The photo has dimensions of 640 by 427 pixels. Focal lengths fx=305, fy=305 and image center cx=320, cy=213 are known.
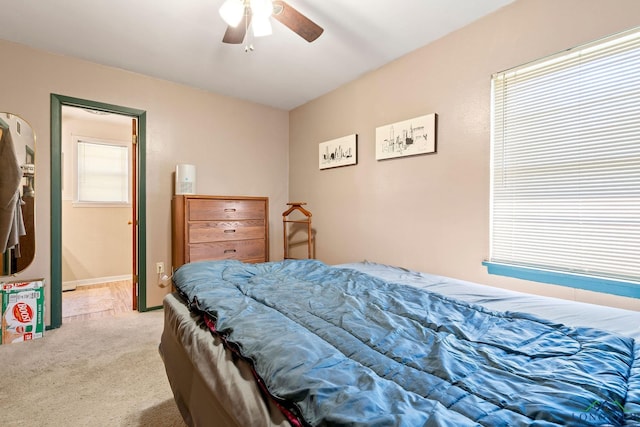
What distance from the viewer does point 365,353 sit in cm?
86

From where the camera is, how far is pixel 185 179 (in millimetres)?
3139

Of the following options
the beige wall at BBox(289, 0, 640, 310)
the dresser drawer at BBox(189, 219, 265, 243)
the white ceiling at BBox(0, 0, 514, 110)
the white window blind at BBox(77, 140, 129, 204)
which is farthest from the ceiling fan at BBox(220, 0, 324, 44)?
the white window blind at BBox(77, 140, 129, 204)

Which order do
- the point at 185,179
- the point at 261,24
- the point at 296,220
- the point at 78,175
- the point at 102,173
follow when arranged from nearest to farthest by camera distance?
the point at 261,24
the point at 185,179
the point at 296,220
the point at 78,175
the point at 102,173

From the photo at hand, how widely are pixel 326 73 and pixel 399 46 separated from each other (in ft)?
2.52

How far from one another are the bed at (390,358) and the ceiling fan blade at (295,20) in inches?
59.3

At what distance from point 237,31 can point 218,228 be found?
1.91m

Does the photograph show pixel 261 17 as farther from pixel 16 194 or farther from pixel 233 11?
pixel 16 194

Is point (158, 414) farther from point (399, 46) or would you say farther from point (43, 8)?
point (399, 46)

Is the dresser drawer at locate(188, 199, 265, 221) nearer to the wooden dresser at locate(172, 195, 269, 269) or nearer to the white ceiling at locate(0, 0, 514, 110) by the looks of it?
the wooden dresser at locate(172, 195, 269, 269)

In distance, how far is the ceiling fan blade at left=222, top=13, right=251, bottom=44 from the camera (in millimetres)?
1854

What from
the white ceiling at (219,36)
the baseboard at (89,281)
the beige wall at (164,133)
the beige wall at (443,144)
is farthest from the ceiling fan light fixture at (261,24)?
the baseboard at (89,281)

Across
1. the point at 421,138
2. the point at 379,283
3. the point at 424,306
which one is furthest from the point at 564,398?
the point at 421,138

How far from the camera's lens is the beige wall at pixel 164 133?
2.60 meters

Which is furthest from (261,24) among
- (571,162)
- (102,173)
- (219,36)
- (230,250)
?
(102,173)
